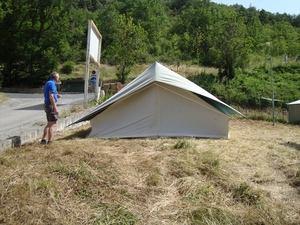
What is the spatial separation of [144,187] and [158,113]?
12.1ft

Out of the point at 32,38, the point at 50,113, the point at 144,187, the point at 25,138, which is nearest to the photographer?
the point at 144,187

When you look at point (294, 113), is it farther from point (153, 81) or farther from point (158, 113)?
point (153, 81)

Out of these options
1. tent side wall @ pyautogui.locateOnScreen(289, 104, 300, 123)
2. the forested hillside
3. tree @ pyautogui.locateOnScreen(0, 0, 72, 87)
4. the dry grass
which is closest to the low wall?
the dry grass

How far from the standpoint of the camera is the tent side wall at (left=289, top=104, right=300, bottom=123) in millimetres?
14977

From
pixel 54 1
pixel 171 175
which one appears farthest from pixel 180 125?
pixel 54 1

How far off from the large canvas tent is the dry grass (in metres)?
1.77

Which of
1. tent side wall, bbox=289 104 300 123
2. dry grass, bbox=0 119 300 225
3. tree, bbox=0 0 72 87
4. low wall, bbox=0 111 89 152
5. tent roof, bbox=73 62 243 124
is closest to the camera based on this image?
dry grass, bbox=0 119 300 225

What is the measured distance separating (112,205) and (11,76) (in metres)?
25.8

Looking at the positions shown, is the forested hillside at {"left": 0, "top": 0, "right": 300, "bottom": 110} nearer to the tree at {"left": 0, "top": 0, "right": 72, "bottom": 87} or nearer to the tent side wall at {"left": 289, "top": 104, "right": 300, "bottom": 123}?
the tree at {"left": 0, "top": 0, "right": 72, "bottom": 87}

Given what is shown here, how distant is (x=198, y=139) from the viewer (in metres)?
7.47

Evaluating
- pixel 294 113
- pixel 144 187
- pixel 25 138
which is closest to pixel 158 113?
pixel 25 138

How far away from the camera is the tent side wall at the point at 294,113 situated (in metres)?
15.0

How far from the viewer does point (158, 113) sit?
7750 millimetres

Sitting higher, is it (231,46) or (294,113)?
(231,46)
